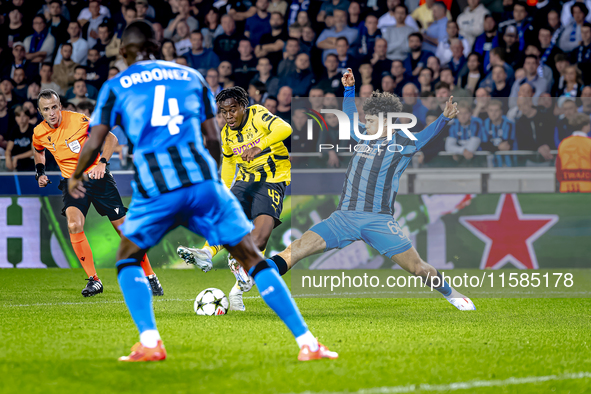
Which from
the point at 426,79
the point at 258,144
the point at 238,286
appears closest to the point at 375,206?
the point at 258,144

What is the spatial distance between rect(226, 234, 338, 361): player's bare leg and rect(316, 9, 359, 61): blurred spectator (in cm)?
944

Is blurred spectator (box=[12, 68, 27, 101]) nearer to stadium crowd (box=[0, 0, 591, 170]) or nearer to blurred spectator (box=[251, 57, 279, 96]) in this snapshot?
stadium crowd (box=[0, 0, 591, 170])

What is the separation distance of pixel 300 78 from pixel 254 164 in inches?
212

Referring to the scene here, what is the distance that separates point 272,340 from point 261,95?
303 inches

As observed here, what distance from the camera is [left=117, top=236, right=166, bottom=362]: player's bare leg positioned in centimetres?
384

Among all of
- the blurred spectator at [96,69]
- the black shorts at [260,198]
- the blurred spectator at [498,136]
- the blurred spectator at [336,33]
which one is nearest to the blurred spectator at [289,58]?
the blurred spectator at [336,33]

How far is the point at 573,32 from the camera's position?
12414 mm

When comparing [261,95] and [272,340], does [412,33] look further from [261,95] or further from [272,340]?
[272,340]

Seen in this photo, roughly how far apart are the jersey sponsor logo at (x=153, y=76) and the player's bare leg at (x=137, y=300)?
0.84 metres

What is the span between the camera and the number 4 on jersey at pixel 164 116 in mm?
3832

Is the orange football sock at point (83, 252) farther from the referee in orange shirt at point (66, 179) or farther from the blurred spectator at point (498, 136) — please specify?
the blurred spectator at point (498, 136)

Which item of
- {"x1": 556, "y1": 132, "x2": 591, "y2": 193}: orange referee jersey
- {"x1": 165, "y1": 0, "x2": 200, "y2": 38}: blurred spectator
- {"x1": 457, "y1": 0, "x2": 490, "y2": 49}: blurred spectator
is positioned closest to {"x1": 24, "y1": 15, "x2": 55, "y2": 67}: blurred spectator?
{"x1": 165, "y1": 0, "x2": 200, "y2": 38}: blurred spectator

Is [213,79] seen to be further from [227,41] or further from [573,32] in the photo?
[573,32]

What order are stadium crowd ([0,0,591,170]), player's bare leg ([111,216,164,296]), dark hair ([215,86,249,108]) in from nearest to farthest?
dark hair ([215,86,249,108])
player's bare leg ([111,216,164,296])
stadium crowd ([0,0,591,170])
